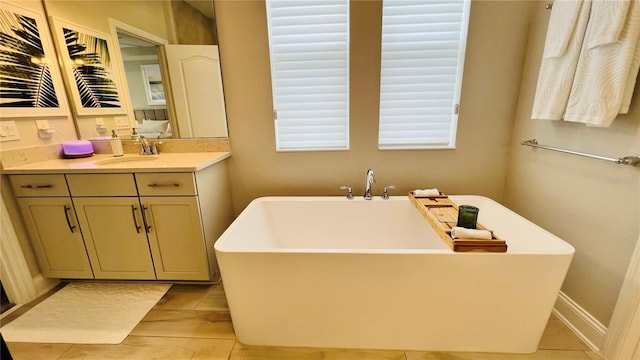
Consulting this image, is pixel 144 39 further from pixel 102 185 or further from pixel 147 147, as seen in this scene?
pixel 102 185

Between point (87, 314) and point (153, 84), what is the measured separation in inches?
65.1

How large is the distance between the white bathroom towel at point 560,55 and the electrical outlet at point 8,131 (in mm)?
3257


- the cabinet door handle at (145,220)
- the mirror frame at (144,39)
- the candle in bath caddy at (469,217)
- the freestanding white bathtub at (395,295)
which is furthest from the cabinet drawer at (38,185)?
the candle in bath caddy at (469,217)

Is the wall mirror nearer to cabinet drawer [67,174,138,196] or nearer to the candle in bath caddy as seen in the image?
cabinet drawer [67,174,138,196]

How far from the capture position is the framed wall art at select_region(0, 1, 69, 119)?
1591mm

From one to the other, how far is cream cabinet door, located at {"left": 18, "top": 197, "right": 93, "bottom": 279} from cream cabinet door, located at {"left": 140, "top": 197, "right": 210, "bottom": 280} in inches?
20.2

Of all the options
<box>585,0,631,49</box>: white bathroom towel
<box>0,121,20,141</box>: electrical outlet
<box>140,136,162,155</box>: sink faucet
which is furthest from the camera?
<box>140,136,162,155</box>: sink faucet

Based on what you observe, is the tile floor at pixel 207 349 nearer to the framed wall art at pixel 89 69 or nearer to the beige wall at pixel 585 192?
the beige wall at pixel 585 192

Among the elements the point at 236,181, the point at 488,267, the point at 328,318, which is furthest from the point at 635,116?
the point at 236,181

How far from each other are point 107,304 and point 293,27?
2.30 m

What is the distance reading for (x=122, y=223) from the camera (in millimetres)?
1706

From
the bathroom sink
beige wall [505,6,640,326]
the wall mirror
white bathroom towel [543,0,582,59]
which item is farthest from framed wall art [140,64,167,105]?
beige wall [505,6,640,326]

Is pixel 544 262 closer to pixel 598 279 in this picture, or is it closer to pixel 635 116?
pixel 598 279

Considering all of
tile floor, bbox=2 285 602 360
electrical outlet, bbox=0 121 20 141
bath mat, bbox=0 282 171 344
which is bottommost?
tile floor, bbox=2 285 602 360
